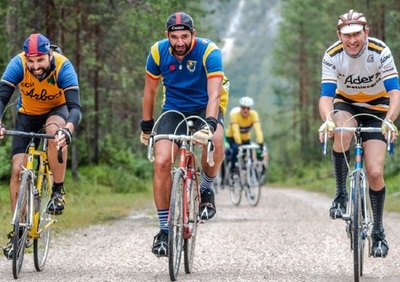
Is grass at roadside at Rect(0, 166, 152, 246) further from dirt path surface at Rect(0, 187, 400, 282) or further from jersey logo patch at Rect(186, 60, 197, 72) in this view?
jersey logo patch at Rect(186, 60, 197, 72)

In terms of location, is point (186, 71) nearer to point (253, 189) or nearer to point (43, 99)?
point (43, 99)

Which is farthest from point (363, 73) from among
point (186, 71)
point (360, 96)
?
point (186, 71)

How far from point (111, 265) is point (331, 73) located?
10.0 ft

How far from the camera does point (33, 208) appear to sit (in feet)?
27.5

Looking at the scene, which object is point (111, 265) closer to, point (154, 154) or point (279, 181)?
point (154, 154)

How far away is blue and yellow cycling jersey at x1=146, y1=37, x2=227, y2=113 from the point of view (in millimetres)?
8164

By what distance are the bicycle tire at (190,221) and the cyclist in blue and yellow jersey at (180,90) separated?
0.43 feet

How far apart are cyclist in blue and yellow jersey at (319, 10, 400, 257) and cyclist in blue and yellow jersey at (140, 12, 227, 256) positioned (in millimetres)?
1023

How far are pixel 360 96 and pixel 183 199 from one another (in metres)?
2.01

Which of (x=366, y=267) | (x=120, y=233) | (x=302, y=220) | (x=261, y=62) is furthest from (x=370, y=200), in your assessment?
(x=261, y=62)

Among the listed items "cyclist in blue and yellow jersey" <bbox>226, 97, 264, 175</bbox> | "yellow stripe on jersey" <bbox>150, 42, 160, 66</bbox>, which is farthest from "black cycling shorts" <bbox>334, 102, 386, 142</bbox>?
"cyclist in blue and yellow jersey" <bbox>226, 97, 264, 175</bbox>

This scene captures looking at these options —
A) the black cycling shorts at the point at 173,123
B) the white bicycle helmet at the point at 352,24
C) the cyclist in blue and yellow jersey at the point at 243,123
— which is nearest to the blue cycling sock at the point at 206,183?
the black cycling shorts at the point at 173,123

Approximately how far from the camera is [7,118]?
21031 mm

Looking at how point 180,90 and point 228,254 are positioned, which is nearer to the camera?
point 180,90
